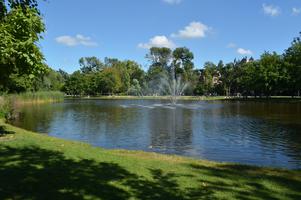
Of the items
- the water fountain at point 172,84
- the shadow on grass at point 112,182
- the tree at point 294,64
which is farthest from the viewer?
the water fountain at point 172,84

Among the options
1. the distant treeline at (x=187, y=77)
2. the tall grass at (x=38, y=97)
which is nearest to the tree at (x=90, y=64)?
the distant treeline at (x=187, y=77)

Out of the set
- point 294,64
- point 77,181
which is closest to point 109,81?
point 294,64

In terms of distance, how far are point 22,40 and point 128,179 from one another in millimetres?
7446

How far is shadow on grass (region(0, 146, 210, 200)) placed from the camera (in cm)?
848

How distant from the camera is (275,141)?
24656mm

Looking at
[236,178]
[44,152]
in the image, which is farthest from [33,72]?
[236,178]

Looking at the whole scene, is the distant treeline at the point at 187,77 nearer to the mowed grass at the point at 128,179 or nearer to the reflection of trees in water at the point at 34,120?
the reflection of trees in water at the point at 34,120

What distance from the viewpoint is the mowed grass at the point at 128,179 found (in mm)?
8695

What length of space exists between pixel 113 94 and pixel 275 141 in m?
135

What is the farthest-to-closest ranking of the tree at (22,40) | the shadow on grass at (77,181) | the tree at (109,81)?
the tree at (109,81), the tree at (22,40), the shadow on grass at (77,181)

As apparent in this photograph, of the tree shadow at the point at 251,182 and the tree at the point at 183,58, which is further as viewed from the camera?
the tree at the point at 183,58

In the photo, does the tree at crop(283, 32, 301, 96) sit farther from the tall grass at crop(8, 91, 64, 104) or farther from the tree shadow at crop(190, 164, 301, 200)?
the tree shadow at crop(190, 164, 301, 200)

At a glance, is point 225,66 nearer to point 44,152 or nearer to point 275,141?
point 275,141

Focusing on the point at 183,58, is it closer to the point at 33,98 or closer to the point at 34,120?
the point at 33,98
